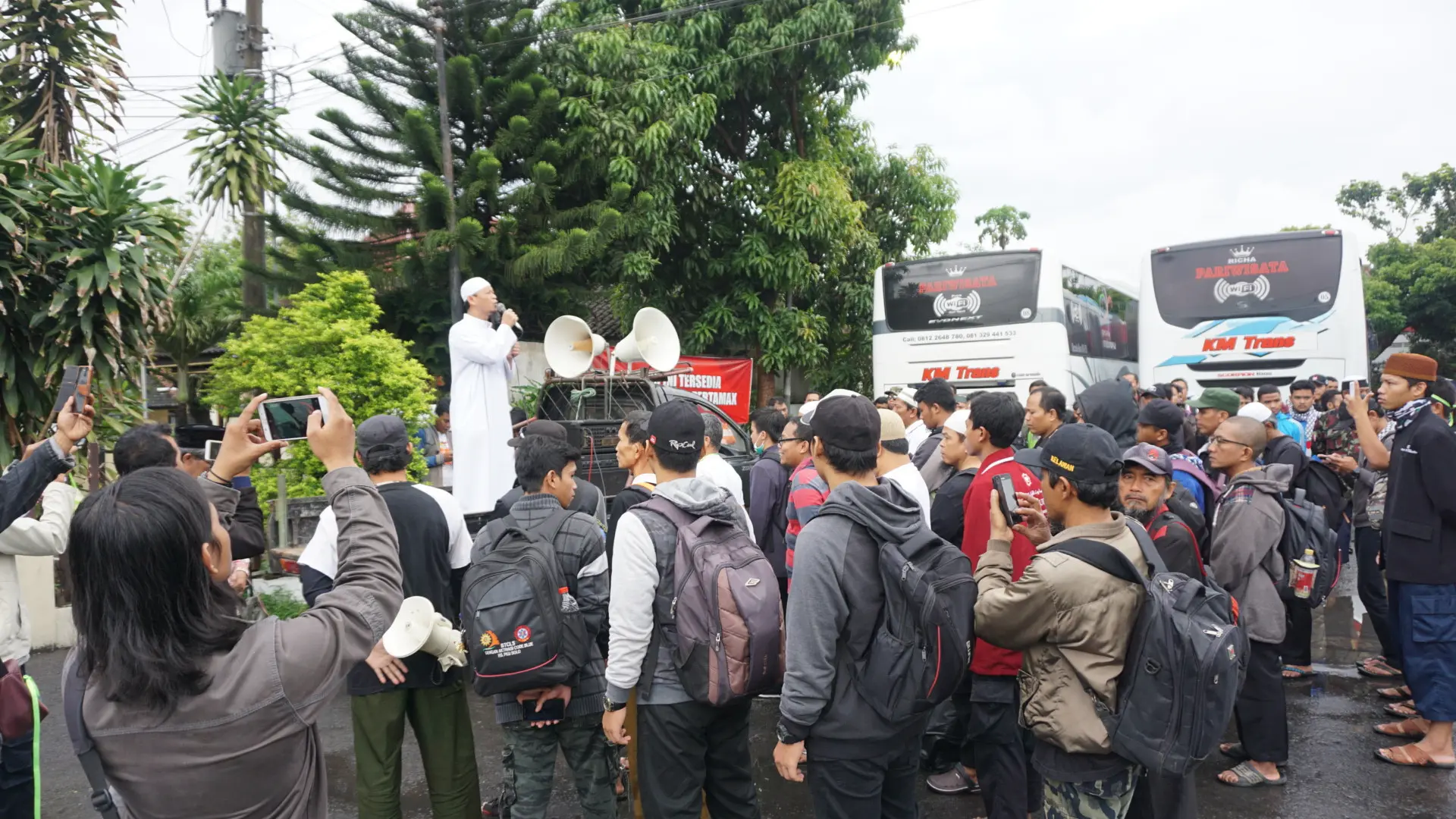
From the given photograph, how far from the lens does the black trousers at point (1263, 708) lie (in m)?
3.68

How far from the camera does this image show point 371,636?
1.58 meters

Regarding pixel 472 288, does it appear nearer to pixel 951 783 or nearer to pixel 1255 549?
pixel 951 783

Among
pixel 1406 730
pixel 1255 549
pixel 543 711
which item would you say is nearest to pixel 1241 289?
pixel 1406 730

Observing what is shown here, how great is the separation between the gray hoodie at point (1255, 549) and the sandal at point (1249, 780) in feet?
2.05

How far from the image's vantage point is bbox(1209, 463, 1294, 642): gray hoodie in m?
3.61

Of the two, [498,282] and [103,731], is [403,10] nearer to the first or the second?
[498,282]

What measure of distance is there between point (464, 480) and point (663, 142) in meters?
7.71

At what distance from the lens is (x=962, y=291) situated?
10438 millimetres

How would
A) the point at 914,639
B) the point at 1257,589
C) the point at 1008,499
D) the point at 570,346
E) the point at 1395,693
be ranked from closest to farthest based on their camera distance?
the point at 914,639
the point at 1008,499
the point at 1257,589
the point at 1395,693
the point at 570,346

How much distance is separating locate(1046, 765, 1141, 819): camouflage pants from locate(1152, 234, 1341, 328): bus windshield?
9.60 m

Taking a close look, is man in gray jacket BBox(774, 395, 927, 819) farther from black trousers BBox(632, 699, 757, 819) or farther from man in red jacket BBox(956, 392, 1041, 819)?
man in red jacket BBox(956, 392, 1041, 819)

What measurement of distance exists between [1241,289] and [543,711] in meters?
10.3

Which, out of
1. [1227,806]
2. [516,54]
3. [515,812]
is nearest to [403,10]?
[516,54]

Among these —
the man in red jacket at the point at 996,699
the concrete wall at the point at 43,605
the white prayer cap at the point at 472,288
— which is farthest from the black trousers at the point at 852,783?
the concrete wall at the point at 43,605
